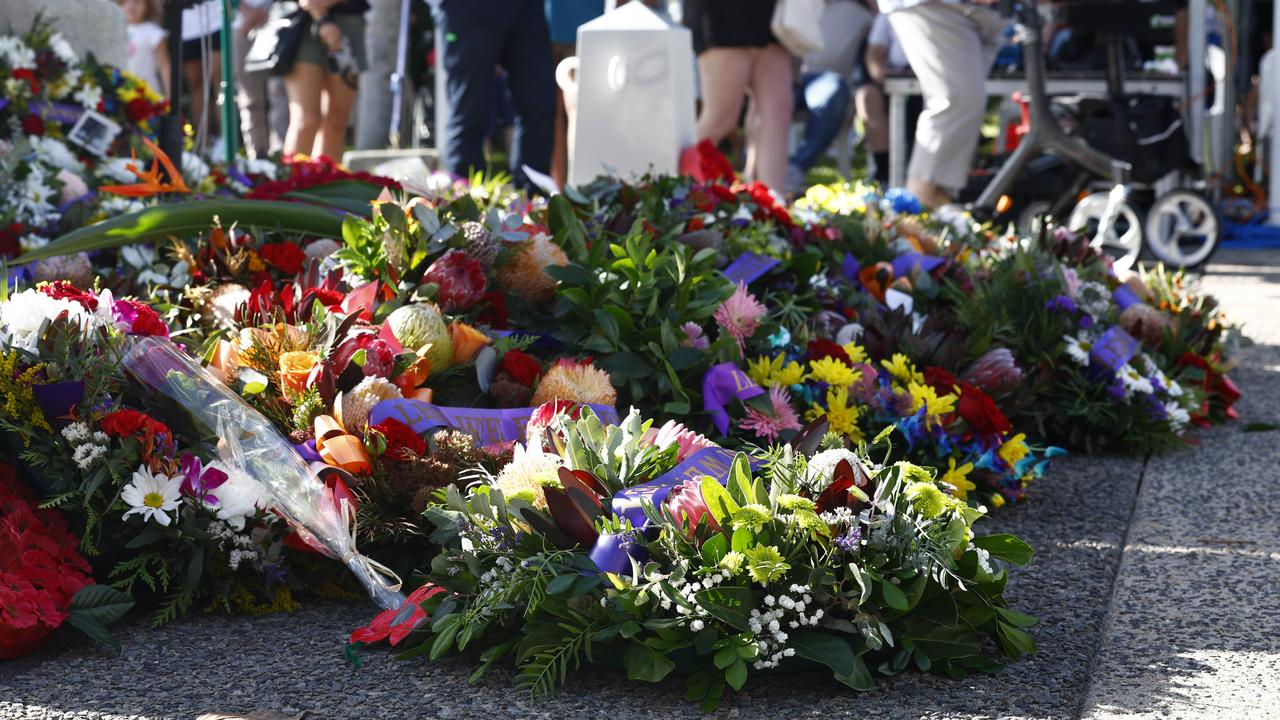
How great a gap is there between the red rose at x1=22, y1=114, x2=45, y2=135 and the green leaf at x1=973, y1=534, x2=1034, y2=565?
12.3 ft

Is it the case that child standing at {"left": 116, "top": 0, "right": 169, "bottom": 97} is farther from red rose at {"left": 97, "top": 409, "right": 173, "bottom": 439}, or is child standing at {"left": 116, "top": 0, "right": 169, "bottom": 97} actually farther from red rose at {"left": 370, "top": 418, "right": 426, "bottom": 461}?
red rose at {"left": 370, "top": 418, "right": 426, "bottom": 461}

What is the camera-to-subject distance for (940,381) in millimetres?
3184

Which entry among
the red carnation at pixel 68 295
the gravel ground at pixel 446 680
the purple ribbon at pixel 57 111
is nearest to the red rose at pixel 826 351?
the gravel ground at pixel 446 680

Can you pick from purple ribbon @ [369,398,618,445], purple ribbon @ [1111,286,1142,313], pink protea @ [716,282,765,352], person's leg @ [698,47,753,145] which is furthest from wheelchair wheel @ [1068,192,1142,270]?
purple ribbon @ [369,398,618,445]

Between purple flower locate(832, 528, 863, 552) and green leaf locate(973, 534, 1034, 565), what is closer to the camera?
purple flower locate(832, 528, 863, 552)

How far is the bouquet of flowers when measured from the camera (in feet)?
6.59

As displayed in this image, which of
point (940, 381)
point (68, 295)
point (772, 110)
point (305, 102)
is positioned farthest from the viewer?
point (305, 102)

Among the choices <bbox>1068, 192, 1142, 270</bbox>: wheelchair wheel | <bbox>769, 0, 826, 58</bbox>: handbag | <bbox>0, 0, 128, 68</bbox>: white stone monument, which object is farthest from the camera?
<bbox>1068, 192, 1142, 270</bbox>: wheelchair wheel

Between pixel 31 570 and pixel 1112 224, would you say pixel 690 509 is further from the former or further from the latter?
pixel 1112 224

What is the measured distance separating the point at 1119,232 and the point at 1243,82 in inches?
244

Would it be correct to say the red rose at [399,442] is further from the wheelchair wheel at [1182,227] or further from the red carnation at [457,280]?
the wheelchair wheel at [1182,227]

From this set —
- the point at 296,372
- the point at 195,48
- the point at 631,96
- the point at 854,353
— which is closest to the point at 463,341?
the point at 296,372

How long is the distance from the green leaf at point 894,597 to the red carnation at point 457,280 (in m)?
1.19

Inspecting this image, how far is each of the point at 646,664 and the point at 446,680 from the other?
32 cm
